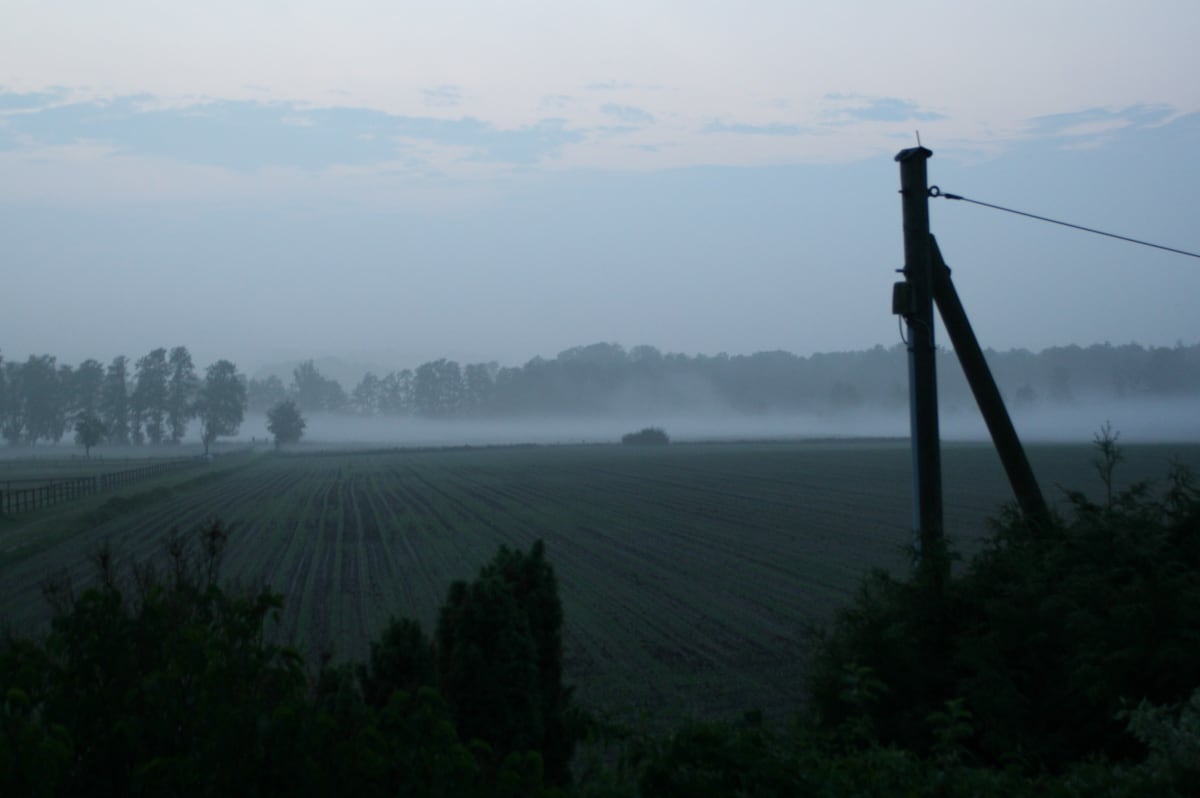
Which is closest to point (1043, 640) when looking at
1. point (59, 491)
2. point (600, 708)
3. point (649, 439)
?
point (600, 708)

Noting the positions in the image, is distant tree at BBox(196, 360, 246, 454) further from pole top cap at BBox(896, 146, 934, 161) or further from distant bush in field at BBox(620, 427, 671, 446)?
pole top cap at BBox(896, 146, 934, 161)

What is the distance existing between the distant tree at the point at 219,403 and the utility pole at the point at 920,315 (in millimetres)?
164600

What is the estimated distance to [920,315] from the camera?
9672 mm

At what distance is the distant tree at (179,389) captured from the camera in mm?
170375

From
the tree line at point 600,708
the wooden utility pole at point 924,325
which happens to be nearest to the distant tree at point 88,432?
the wooden utility pole at point 924,325

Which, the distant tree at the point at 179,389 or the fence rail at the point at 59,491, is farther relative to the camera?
the distant tree at the point at 179,389

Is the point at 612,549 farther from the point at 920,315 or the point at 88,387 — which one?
the point at 88,387

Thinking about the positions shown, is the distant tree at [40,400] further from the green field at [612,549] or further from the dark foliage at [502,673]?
the dark foliage at [502,673]

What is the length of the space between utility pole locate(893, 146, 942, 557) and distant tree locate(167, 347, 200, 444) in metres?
174

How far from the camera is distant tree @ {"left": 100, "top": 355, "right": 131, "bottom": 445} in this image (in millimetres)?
171750

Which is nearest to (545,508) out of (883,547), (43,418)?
(883,547)

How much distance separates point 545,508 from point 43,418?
16306cm

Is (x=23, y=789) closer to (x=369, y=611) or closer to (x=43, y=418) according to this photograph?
(x=369, y=611)

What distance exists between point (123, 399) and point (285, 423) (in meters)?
35.7
